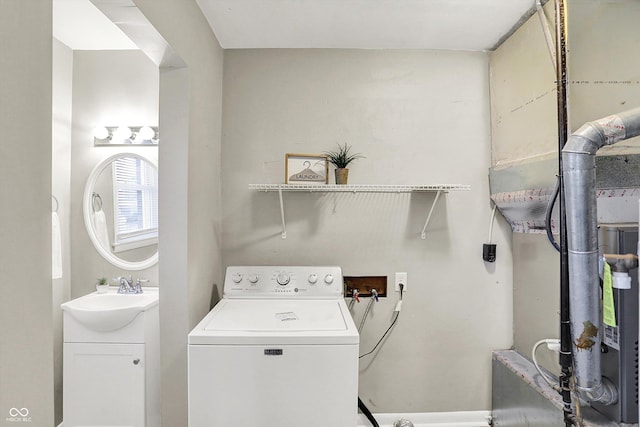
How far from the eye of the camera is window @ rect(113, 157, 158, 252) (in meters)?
2.19

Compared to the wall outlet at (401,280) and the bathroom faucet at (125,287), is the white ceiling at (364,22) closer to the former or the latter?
the wall outlet at (401,280)

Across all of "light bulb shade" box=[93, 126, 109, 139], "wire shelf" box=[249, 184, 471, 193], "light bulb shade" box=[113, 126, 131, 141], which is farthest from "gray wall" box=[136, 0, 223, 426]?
"light bulb shade" box=[93, 126, 109, 139]

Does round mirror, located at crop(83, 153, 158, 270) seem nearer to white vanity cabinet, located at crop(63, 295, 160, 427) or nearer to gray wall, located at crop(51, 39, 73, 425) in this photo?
gray wall, located at crop(51, 39, 73, 425)

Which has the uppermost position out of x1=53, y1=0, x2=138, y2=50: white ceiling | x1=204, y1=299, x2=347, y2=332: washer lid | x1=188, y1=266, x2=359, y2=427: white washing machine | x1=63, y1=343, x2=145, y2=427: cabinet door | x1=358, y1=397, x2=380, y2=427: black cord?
x1=53, y1=0, x2=138, y2=50: white ceiling

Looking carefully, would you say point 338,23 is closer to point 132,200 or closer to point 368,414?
point 132,200

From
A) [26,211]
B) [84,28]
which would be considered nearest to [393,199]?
[26,211]

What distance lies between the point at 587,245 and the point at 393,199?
1.04 metres

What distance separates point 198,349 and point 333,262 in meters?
0.95

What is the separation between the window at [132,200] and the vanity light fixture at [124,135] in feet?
0.38

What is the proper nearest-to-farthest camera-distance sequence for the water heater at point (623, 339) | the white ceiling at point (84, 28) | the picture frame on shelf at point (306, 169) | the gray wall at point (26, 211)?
the gray wall at point (26, 211)
the water heater at point (623, 339)
the white ceiling at point (84, 28)
the picture frame on shelf at point (306, 169)

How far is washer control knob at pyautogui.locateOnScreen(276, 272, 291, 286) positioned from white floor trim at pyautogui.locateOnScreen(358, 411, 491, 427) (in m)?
0.95

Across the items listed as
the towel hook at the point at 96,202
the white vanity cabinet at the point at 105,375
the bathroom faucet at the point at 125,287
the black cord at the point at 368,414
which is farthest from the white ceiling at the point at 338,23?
the black cord at the point at 368,414

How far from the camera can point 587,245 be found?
1.14m

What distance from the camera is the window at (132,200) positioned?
2189 mm
